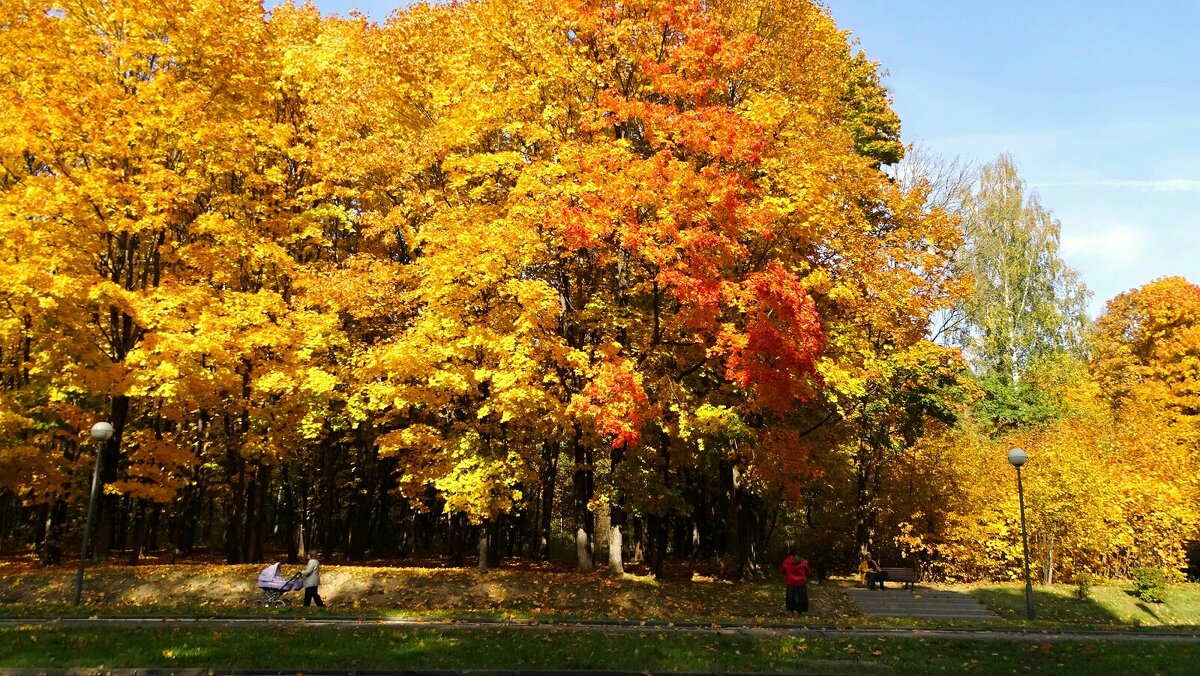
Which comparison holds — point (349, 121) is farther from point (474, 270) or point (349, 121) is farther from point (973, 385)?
point (973, 385)

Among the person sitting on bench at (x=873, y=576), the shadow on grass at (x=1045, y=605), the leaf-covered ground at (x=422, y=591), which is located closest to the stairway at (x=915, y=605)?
the person sitting on bench at (x=873, y=576)

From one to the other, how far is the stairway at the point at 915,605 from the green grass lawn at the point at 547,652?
9.00m

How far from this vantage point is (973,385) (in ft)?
87.2

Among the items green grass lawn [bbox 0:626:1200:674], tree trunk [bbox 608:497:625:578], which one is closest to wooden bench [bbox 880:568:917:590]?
tree trunk [bbox 608:497:625:578]

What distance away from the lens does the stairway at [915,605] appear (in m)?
21.1

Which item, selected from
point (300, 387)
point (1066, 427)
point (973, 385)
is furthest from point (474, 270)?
point (1066, 427)

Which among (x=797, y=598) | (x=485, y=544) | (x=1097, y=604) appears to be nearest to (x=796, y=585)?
(x=797, y=598)

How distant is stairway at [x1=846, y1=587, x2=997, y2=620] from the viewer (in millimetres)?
21109

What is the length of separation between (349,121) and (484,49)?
4948 mm

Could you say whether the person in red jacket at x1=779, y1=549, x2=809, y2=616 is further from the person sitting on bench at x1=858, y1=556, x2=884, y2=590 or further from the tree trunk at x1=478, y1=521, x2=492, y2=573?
the tree trunk at x1=478, y1=521, x2=492, y2=573

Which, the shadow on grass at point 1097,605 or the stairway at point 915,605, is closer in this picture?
the stairway at point 915,605

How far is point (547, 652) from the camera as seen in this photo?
10.6 m

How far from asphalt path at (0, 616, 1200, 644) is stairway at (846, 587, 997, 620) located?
7.25 m

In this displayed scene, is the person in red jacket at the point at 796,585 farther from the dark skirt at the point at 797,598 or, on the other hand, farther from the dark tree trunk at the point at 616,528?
the dark tree trunk at the point at 616,528
